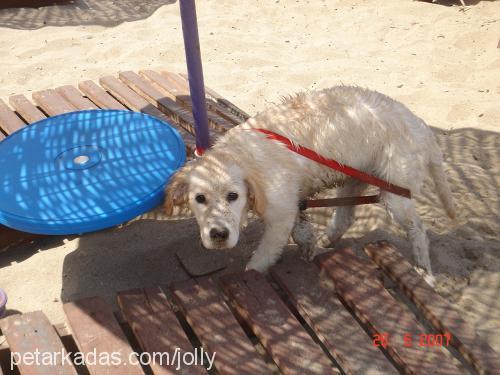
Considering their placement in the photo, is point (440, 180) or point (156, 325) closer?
point (156, 325)

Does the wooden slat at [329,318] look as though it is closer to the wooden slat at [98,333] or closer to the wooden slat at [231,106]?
the wooden slat at [98,333]

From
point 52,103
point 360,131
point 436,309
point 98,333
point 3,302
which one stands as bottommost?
point 3,302

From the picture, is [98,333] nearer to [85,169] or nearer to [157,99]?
[85,169]

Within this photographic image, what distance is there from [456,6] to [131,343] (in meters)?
5.69

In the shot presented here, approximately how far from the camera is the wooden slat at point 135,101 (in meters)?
4.00

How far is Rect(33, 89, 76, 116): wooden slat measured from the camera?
427cm

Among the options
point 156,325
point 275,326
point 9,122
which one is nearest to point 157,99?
point 9,122

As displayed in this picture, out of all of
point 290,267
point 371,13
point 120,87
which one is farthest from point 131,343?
point 371,13

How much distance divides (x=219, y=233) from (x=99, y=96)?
8.12ft

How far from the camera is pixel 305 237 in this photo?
3176 millimetres

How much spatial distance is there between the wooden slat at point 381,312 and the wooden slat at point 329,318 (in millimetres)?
60

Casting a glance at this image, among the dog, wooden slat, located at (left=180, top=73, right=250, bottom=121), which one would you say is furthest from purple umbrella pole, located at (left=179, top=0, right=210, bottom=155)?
wooden slat, located at (left=180, top=73, right=250, bottom=121)

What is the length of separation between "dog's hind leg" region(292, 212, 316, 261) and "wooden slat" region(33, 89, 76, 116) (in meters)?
2.14

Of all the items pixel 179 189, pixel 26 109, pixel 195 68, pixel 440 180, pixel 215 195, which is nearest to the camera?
pixel 215 195
